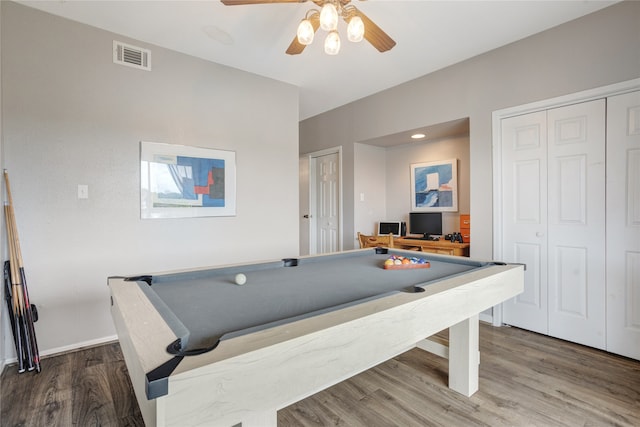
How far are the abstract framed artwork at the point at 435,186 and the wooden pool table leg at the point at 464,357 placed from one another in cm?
239

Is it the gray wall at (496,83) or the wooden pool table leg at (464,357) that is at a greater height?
the gray wall at (496,83)

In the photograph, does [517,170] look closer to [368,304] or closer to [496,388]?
[496,388]

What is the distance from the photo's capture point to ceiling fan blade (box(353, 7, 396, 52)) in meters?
1.98

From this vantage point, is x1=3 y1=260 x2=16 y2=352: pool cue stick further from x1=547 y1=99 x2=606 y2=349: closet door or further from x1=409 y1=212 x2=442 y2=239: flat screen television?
x1=547 y1=99 x2=606 y2=349: closet door

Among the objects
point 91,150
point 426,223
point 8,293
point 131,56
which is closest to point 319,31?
point 131,56

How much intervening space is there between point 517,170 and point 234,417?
9.89 ft

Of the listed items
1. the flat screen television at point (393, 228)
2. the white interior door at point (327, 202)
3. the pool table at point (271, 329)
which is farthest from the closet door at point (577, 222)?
the white interior door at point (327, 202)

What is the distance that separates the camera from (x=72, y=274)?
245cm

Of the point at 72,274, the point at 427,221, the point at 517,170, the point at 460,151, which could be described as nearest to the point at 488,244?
the point at 517,170

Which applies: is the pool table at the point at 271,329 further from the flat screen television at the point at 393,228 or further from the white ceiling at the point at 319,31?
the flat screen television at the point at 393,228

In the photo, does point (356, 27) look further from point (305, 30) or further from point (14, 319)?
point (14, 319)

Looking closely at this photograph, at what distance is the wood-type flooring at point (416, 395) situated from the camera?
1.62 metres

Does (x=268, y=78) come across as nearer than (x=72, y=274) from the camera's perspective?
No

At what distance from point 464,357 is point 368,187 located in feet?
10.1
